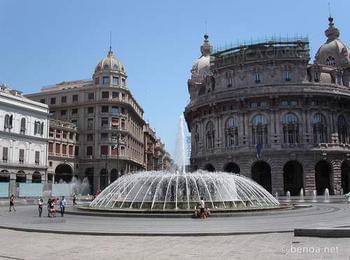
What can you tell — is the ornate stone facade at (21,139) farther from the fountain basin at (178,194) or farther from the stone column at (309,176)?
the stone column at (309,176)

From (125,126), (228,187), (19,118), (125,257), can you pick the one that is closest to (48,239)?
(125,257)

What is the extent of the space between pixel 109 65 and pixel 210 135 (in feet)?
89.2

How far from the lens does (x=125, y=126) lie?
86000 millimetres

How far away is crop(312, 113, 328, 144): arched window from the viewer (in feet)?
210

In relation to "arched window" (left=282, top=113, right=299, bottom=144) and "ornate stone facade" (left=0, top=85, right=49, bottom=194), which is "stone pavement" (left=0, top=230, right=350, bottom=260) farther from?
"arched window" (left=282, top=113, right=299, bottom=144)

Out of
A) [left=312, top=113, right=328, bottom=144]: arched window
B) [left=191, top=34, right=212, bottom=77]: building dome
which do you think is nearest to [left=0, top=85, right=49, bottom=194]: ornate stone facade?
[left=191, top=34, right=212, bottom=77]: building dome

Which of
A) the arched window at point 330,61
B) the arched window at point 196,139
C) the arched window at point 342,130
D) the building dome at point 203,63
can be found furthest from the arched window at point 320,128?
the building dome at point 203,63

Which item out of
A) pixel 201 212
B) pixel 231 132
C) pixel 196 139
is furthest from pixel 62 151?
pixel 201 212

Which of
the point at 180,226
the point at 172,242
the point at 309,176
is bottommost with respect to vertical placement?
the point at 172,242

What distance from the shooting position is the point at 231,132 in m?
66.7

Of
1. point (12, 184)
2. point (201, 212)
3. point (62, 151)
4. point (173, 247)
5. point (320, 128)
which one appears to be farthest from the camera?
point (62, 151)

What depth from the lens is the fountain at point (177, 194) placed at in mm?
26016

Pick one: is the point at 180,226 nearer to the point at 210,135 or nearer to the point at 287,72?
the point at 287,72

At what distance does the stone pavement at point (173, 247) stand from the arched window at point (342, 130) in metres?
53.9
